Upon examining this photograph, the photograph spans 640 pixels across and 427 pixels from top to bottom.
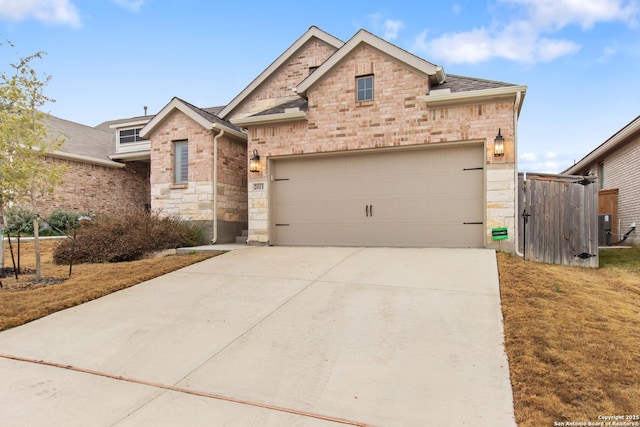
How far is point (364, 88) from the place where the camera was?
9297 millimetres

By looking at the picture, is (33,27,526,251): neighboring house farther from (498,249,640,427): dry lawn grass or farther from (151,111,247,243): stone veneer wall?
(498,249,640,427): dry lawn grass

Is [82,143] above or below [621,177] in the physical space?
above

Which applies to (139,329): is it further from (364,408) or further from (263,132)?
(263,132)

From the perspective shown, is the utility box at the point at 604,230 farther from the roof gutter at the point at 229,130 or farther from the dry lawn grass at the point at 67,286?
the dry lawn grass at the point at 67,286

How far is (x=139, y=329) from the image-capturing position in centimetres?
448

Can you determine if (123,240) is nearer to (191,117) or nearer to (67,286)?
(67,286)

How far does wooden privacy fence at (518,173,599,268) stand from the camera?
832 cm

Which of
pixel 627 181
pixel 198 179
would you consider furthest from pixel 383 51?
pixel 627 181

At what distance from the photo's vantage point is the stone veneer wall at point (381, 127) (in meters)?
8.17

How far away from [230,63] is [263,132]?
5.44m

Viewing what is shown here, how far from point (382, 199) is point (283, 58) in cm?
685

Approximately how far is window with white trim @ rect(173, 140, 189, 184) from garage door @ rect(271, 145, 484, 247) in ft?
10.8

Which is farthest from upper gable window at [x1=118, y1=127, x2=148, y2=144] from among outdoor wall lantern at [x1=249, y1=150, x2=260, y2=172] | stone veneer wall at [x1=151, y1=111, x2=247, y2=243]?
outdoor wall lantern at [x1=249, y1=150, x2=260, y2=172]

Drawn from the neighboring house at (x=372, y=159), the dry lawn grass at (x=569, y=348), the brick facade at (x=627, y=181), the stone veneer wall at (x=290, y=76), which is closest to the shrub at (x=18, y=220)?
the neighboring house at (x=372, y=159)
